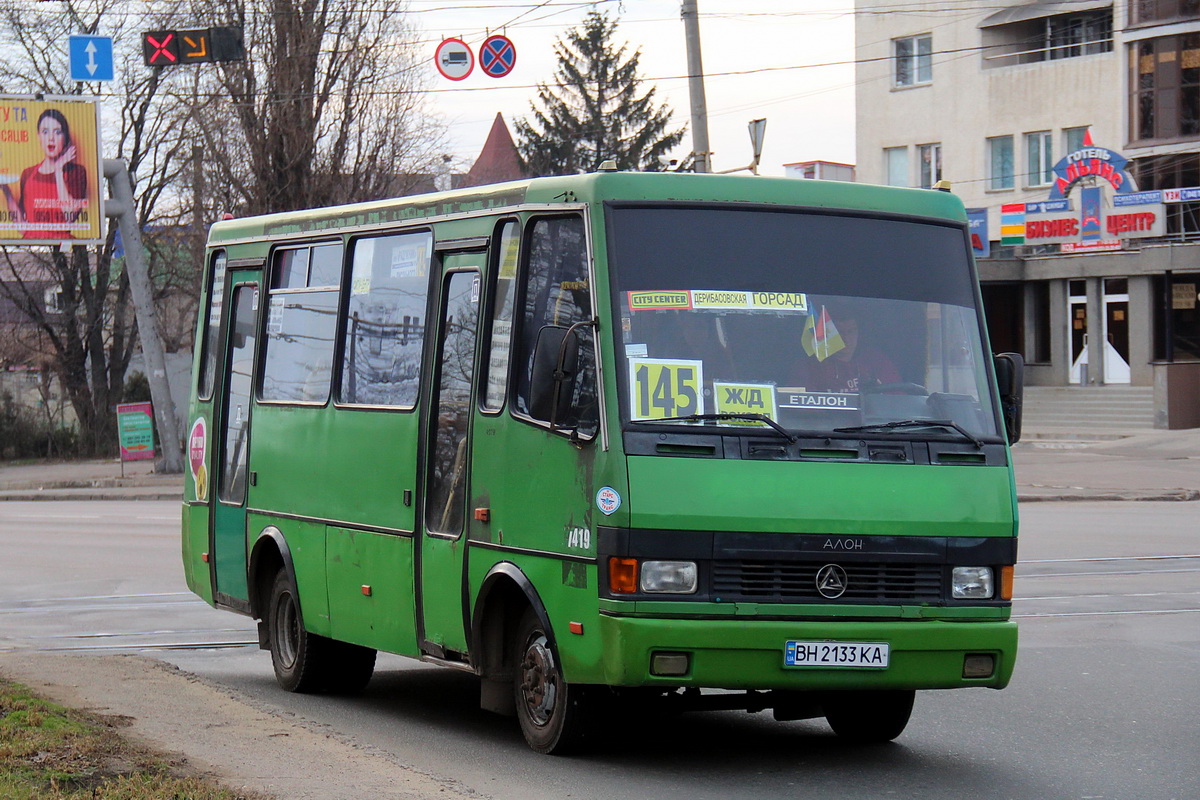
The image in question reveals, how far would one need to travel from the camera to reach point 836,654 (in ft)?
23.5

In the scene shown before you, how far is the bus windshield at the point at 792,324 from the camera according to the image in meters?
7.41

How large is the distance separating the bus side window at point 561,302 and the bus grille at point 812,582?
85 cm

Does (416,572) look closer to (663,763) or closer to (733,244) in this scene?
(663,763)

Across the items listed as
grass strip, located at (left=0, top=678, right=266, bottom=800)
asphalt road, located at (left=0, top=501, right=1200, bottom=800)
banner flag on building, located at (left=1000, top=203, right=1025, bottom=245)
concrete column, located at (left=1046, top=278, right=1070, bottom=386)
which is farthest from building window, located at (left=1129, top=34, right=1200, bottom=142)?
grass strip, located at (left=0, top=678, right=266, bottom=800)

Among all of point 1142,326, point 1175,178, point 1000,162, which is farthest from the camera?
point 1000,162

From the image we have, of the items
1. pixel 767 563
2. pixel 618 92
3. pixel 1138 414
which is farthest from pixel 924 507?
pixel 618 92

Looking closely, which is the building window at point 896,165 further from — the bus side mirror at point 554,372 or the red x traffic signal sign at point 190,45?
the bus side mirror at point 554,372

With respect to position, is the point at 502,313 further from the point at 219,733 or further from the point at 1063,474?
the point at 1063,474

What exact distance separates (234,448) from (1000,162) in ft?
158

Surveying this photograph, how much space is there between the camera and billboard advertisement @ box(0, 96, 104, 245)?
33594 millimetres

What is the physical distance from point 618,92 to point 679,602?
70697 mm

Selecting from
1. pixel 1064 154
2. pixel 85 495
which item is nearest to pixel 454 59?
pixel 85 495

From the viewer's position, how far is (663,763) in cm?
779

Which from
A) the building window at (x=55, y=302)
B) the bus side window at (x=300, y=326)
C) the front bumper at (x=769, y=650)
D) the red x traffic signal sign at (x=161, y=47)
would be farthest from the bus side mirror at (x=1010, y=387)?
the building window at (x=55, y=302)
